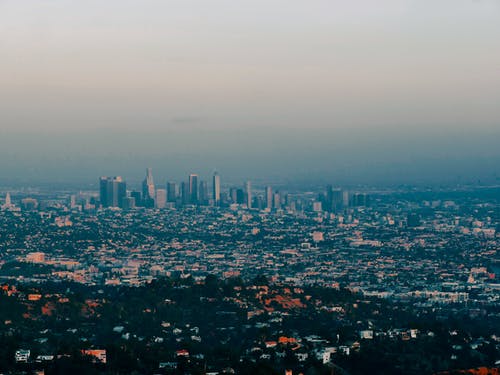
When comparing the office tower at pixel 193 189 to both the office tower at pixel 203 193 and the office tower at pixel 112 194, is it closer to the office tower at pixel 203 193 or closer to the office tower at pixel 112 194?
the office tower at pixel 203 193

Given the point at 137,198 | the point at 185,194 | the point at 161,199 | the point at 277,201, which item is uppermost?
the point at 185,194

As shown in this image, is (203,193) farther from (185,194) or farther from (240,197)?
(240,197)

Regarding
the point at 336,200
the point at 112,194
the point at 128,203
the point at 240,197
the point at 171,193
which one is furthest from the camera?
the point at 171,193

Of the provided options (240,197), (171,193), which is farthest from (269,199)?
(171,193)

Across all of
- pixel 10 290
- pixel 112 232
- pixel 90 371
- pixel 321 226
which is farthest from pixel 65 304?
pixel 321 226

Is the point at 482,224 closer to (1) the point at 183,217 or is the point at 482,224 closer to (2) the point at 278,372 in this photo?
(1) the point at 183,217

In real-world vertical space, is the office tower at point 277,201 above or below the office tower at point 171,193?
below

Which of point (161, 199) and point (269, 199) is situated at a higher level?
point (161, 199)

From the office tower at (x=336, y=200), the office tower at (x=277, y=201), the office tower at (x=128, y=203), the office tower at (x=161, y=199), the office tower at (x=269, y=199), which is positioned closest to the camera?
the office tower at (x=128, y=203)

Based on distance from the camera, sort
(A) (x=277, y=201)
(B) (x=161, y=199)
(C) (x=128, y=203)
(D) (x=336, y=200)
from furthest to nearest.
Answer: (A) (x=277, y=201) → (D) (x=336, y=200) → (B) (x=161, y=199) → (C) (x=128, y=203)

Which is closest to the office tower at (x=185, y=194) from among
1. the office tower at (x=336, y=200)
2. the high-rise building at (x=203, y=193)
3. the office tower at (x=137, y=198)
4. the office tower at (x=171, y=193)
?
the office tower at (x=171, y=193)

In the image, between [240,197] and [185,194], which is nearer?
[185,194]

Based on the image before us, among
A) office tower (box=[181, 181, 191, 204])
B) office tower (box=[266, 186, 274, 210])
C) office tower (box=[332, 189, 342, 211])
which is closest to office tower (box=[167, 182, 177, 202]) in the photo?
office tower (box=[181, 181, 191, 204])
